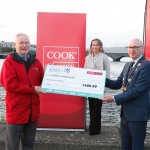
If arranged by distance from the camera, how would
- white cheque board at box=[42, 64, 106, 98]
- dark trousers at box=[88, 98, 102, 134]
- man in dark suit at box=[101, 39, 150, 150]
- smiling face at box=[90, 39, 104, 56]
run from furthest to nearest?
dark trousers at box=[88, 98, 102, 134], smiling face at box=[90, 39, 104, 56], white cheque board at box=[42, 64, 106, 98], man in dark suit at box=[101, 39, 150, 150]

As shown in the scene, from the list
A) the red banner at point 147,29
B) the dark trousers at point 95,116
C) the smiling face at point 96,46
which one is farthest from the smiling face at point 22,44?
the red banner at point 147,29

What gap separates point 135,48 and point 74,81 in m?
1.13

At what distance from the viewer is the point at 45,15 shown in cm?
583

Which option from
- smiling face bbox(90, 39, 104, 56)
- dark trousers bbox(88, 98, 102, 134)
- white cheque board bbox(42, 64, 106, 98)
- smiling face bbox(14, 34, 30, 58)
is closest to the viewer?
smiling face bbox(14, 34, 30, 58)

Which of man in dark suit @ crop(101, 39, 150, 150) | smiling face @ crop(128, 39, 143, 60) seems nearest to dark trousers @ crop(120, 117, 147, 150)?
man in dark suit @ crop(101, 39, 150, 150)

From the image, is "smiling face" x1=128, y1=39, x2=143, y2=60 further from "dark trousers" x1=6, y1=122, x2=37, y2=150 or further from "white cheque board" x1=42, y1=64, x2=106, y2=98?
"dark trousers" x1=6, y1=122, x2=37, y2=150

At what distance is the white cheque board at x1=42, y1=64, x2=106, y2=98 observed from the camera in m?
4.67

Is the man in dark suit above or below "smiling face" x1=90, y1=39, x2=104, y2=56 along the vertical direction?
below

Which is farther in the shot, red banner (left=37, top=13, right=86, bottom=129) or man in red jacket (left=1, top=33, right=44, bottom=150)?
red banner (left=37, top=13, right=86, bottom=129)

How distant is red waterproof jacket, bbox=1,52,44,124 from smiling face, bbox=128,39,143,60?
4.12 feet

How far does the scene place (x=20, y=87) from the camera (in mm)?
4148

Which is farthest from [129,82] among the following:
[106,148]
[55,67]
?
[106,148]

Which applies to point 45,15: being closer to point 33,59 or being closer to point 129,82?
point 33,59

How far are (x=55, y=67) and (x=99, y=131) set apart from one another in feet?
6.06
